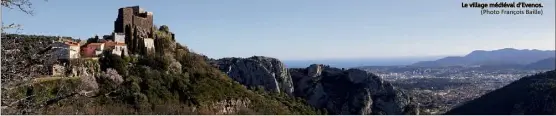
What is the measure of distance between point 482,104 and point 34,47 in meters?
63.7

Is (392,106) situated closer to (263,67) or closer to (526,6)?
(263,67)

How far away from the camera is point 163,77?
33.1 metres

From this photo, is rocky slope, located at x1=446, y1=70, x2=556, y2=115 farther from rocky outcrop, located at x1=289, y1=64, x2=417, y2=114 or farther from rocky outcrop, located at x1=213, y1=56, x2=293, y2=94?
rocky outcrop, located at x1=213, y1=56, x2=293, y2=94

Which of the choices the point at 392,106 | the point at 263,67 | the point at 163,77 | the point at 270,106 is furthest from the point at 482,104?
the point at 163,77

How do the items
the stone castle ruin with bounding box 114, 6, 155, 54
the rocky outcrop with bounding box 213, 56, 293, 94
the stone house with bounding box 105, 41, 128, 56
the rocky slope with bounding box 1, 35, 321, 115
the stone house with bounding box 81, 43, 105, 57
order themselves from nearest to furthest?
the rocky slope with bounding box 1, 35, 321, 115
the stone house with bounding box 81, 43, 105, 57
the stone house with bounding box 105, 41, 128, 56
the stone castle ruin with bounding box 114, 6, 155, 54
the rocky outcrop with bounding box 213, 56, 293, 94

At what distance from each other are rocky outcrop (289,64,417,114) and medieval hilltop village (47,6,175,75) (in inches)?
958

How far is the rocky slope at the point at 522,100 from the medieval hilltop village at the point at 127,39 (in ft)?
106

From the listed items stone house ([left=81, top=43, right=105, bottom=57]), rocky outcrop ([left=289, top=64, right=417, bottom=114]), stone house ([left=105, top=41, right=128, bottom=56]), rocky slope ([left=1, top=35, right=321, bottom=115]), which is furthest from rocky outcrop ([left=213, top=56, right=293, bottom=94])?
stone house ([left=81, top=43, right=105, bottom=57])

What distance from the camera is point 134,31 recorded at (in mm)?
34781

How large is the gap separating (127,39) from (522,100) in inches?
1593

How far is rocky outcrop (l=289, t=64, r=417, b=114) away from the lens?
190 ft

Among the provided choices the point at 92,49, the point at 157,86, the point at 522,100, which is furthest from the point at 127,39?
the point at 522,100

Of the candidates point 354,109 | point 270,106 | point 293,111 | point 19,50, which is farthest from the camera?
point 354,109

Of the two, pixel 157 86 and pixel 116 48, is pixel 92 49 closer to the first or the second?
pixel 116 48
